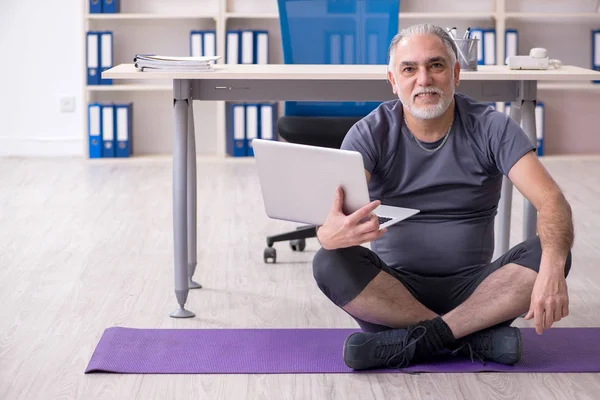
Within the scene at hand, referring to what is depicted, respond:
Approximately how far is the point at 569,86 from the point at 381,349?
12.7 feet

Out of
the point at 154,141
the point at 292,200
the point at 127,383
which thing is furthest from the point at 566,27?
the point at 127,383

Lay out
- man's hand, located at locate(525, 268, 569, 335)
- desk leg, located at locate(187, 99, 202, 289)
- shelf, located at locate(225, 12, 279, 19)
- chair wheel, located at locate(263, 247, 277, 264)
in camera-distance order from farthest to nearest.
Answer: shelf, located at locate(225, 12, 279, 19) < chair wheel, located at locate(263, 247, 277, 264) < desk leg, located at locate(187, 99, 202, 289) < man's hand, located at locate(525, 268, 569, 335)

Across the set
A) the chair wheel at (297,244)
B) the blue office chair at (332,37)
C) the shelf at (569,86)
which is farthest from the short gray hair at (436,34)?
the shelf at (569,86)

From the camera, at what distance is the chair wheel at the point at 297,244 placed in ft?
12.3

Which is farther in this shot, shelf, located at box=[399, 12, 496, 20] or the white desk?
shelf, located at box=[399, 12, 496, 20]

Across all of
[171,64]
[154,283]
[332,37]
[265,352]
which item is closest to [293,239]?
[154,283]

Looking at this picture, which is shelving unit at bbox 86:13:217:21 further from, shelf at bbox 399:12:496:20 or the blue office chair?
the blue office chair

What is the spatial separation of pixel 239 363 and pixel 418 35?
932mm

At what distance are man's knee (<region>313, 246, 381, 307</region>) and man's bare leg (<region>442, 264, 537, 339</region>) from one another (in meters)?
0.23

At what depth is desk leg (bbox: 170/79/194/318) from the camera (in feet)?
9.29

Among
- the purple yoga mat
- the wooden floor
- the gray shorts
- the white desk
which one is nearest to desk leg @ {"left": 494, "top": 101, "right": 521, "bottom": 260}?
the white desk

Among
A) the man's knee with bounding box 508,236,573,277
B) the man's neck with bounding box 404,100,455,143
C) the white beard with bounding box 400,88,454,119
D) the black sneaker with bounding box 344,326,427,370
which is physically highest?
the white beard with bounding box 400,88,454,119

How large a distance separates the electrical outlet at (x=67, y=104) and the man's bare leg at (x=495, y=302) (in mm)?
3996

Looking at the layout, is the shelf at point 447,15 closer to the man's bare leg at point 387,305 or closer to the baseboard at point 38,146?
the baseboard at point 38,146
